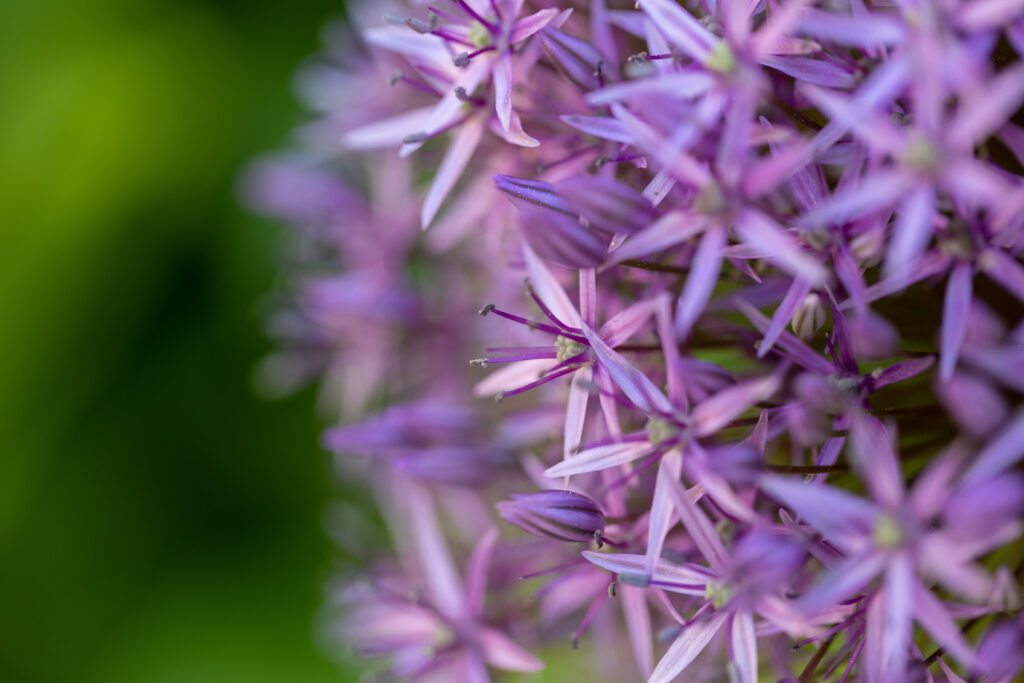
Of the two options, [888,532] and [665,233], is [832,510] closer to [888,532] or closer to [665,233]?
[888,532]

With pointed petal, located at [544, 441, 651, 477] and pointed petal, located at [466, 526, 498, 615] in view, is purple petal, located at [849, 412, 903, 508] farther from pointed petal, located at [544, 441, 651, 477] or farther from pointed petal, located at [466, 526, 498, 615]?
pointed petal, located at [466, 526, 498, 615]

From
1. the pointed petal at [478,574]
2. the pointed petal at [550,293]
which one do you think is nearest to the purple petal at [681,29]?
the pointed petal at [550,293]

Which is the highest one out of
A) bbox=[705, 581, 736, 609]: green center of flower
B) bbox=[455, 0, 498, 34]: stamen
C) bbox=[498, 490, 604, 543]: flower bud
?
bbox=[455, 0, 498, 34]: stamen

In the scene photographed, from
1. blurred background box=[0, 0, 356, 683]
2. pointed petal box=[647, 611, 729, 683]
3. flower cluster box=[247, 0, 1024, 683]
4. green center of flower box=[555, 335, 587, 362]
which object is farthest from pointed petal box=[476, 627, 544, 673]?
blurred background box=[0, 0, 356, 683]

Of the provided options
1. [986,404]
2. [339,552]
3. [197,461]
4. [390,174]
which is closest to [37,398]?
[197,461]

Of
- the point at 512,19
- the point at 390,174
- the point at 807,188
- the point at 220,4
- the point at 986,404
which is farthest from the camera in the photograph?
the point at 220,4

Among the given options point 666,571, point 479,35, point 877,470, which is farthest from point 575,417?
point 479,35

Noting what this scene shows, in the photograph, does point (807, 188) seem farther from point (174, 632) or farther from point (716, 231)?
point (174, 632)
